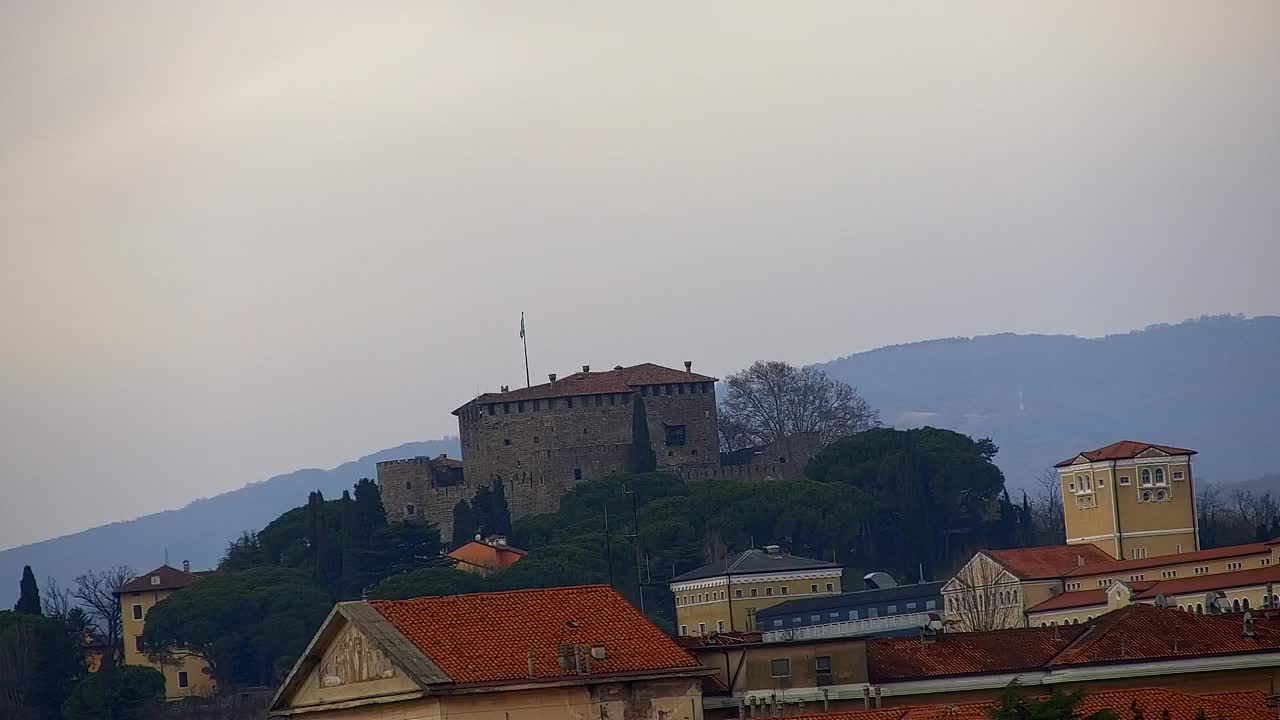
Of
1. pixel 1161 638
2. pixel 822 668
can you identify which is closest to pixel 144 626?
pixel 1161 638

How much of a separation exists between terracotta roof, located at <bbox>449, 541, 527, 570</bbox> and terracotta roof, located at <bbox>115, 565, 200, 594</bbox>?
10.4 metres

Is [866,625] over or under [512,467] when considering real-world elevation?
under

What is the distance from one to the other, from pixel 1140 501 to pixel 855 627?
11447 mm

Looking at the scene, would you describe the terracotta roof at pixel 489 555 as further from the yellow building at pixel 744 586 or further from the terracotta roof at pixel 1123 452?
the terracotta roof at pixel 1123 452

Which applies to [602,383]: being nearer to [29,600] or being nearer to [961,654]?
[29,600]

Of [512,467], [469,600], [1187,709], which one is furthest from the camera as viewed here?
[512,467]

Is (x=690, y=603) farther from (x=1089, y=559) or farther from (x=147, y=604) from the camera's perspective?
(x=147, y=604)

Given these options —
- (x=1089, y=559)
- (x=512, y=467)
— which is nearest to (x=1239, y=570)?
(x=1089, y=559)

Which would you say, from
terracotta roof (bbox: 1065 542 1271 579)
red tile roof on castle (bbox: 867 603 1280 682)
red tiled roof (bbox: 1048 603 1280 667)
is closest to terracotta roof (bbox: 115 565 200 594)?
terracotta roof (bbox: 1065 542 1271 579)

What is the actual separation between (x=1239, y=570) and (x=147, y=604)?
45434 mm

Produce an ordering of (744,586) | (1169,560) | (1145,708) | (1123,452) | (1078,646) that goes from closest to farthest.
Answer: (1145,708)
(1078,646)
(1169,560)
(1123,452)
(744,586)

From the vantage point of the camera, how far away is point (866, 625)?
3401 inches

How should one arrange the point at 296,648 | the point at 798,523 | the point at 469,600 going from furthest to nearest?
the point at 798,523
the point at 296,648
the point at 469,600

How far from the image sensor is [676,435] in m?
117
